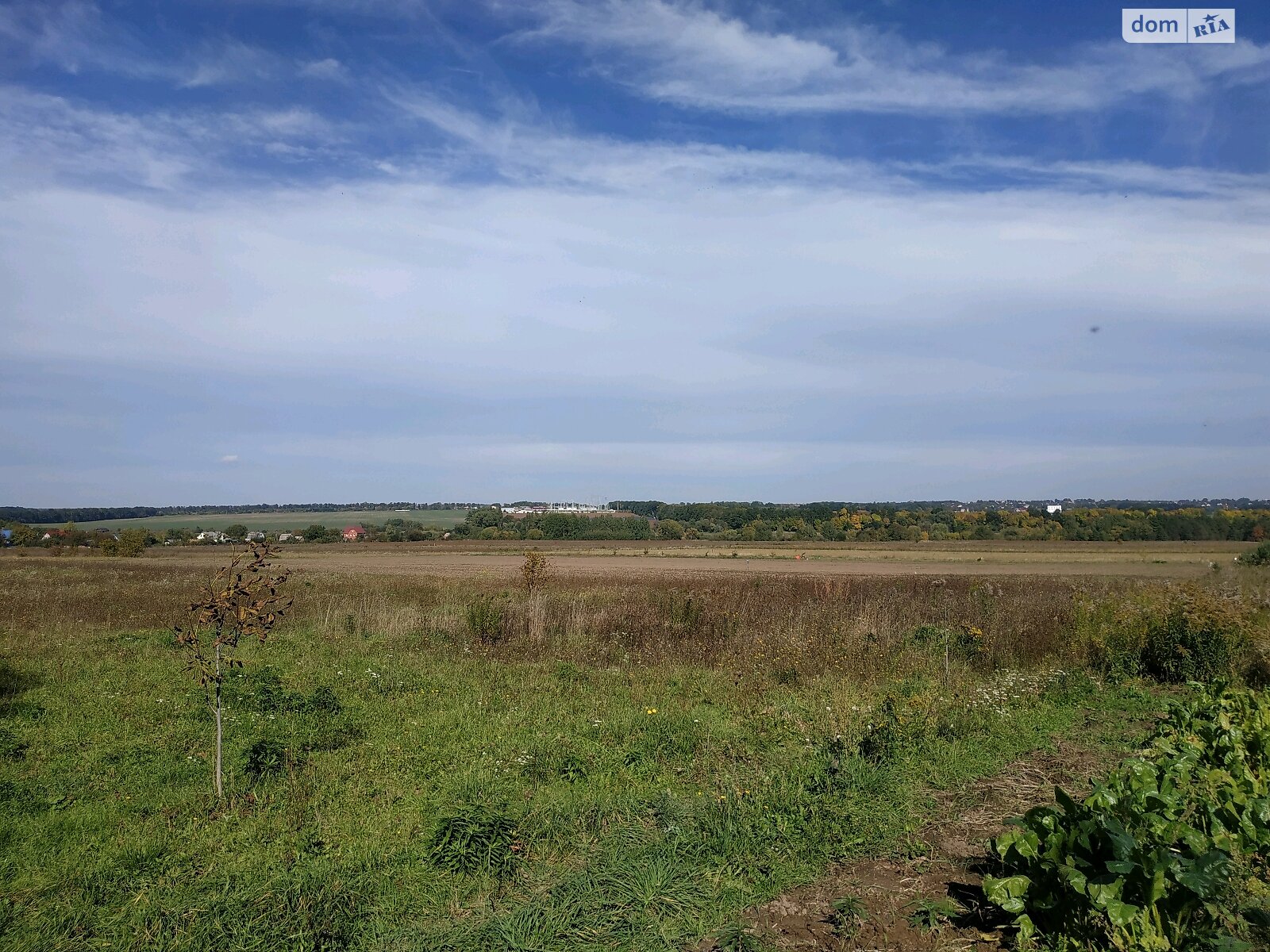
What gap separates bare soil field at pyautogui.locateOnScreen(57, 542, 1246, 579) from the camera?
43531 millimetres

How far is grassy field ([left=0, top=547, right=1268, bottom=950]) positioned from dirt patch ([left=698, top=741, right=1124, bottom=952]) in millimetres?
159

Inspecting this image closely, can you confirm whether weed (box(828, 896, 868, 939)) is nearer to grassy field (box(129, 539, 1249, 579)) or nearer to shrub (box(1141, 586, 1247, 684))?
shrub (box(1141, 586, 1247, 684))

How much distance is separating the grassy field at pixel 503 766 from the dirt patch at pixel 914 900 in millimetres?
159

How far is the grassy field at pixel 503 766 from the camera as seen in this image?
4.52 meters

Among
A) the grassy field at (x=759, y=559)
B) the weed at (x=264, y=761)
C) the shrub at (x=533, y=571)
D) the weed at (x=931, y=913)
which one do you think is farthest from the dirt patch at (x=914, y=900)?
the grassy field at (x=759, y=559)

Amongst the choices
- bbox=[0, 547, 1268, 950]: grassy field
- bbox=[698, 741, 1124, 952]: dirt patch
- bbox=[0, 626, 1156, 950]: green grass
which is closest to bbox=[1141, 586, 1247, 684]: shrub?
bbox=[0, 547, 1268, 950]: grassy field

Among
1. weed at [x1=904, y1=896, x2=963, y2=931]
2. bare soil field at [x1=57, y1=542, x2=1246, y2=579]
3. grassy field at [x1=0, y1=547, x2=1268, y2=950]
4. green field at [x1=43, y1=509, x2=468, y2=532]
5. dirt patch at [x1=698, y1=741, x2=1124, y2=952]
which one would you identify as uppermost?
weed at [x1=904, y1=896, x2=963, y2=931]

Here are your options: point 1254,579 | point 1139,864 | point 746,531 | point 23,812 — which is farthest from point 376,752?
point 746,531

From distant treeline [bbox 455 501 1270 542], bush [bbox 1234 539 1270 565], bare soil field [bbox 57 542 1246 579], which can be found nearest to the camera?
bush [bbox 1234 539 1270 565]

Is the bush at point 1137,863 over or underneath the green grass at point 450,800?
over

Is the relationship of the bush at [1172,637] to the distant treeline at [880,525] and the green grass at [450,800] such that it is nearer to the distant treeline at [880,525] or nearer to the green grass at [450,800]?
the green grass at [450,800]

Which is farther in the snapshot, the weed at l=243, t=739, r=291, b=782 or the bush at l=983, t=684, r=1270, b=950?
the weed at l=243, t=739, r=291, b=782

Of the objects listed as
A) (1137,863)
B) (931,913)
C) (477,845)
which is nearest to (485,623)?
(477,845)

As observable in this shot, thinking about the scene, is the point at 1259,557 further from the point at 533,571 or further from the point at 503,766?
the point at 503,766
